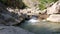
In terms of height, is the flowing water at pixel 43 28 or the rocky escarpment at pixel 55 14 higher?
the rocky escarpment at pixel 55 14

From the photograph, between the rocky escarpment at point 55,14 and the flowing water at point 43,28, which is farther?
the rocky escarpment at point 55,14

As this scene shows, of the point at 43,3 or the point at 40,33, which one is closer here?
the point at 40,33

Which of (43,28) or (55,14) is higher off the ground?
(55,14)

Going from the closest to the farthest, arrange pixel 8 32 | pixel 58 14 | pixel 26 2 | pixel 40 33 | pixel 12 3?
pixel 8 32
pixel 40 33
pixel 58 14
pixel 12 3
pixel 26 2

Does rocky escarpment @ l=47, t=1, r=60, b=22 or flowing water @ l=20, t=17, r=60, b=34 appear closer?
flowing water @ l=20, t=17, r=60, b=34

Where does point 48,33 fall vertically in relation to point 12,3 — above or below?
below

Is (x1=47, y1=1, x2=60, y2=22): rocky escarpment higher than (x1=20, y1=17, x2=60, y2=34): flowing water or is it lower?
higher

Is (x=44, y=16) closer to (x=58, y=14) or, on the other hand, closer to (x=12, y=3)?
(x=58, y=14)

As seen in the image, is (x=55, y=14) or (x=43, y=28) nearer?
(x=43, y=28)

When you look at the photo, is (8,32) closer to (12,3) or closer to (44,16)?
(44,16)

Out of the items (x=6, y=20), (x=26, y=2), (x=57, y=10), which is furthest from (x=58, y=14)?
(x=26, y=2)

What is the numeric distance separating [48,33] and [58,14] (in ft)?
38.4

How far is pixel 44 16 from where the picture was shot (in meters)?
31.8

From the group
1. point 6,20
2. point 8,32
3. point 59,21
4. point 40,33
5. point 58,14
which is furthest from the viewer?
point 58,14
